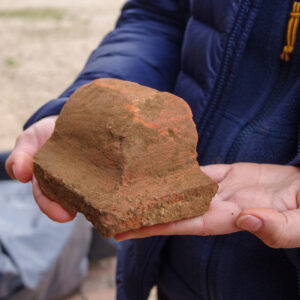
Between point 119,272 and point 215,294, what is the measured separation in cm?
44

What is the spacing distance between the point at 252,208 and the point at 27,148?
0.87 meters

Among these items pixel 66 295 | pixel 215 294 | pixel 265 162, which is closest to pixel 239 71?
pixel 265 162

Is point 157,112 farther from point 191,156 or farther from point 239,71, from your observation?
point 239,71

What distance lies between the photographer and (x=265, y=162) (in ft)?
4.52

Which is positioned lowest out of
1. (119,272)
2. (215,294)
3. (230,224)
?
(119,272)

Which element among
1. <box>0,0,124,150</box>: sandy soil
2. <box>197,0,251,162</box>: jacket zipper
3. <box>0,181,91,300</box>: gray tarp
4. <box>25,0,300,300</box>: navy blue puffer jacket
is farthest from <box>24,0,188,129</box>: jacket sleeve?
<box>0,0,124,150</box>: sandy soil

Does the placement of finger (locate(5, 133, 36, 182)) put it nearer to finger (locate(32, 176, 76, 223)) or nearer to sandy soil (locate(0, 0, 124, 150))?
finger (locate(32, 176, 76, 223))

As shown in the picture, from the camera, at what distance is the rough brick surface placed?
1.23 metres

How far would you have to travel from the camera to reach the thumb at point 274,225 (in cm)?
101

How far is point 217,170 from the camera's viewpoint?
4.54 ft

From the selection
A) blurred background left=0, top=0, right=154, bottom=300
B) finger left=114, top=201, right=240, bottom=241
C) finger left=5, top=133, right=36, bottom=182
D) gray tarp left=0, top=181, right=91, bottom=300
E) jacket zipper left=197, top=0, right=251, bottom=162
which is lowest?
blurred background left=0, top=0, right=154, bottom=300

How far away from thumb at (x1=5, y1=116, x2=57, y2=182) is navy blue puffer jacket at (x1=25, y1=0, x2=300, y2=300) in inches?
2.5

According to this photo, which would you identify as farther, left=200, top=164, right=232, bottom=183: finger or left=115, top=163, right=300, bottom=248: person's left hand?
left=200, top=164, right=232, bottom=183: finger

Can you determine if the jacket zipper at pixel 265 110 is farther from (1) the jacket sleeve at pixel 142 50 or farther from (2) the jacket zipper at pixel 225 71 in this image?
(1) the jacket sleeve at pixel 142 50
